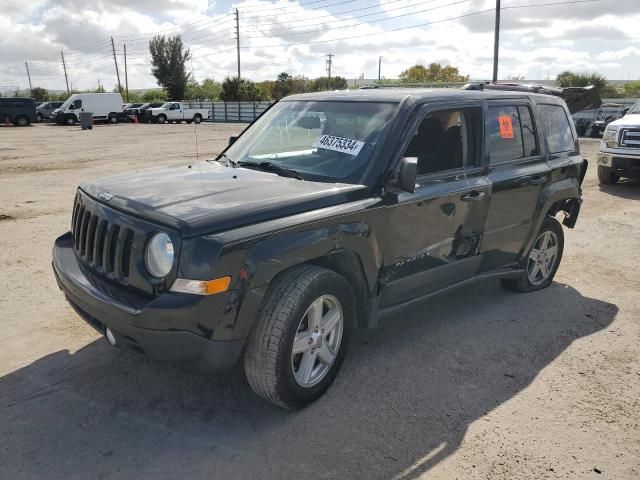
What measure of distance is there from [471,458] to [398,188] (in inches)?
65.0

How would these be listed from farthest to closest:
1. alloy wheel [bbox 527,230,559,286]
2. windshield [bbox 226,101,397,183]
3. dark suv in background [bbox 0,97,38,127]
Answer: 1. dark suv in background [bbox 0,97,38,127]
2. alloy wheel [bbox 527,230,559,286]
3. windshield [bbox 226,101,397,183]

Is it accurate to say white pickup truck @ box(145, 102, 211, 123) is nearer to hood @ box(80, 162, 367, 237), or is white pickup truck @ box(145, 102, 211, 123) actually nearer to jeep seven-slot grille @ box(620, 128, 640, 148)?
jeep seven-slot grille @ box(620, 128, 640, 148)

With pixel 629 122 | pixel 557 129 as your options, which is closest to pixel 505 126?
pixel 557 129

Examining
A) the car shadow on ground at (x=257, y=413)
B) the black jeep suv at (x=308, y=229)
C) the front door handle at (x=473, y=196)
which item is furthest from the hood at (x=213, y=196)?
the car shadow on ground at (x=257, y=413)

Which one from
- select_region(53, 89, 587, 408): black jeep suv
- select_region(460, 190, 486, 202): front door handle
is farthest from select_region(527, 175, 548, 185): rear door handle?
select_region(460, 190, 486, 202): front door handle

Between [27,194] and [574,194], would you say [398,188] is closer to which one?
[574,194]

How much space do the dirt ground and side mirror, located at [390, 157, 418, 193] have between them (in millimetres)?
1289

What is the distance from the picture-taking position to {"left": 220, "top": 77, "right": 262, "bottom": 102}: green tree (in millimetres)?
55406

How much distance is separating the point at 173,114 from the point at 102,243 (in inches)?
1665

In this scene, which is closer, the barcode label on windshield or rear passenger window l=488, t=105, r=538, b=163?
the barcode label on windshield

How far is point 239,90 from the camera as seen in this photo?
55.3m

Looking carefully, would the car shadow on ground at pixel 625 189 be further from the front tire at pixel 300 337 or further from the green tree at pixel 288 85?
the green tree at pixel 288 85

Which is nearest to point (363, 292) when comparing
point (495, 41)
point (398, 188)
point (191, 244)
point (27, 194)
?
point (398, 188)

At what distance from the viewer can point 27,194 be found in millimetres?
9688
